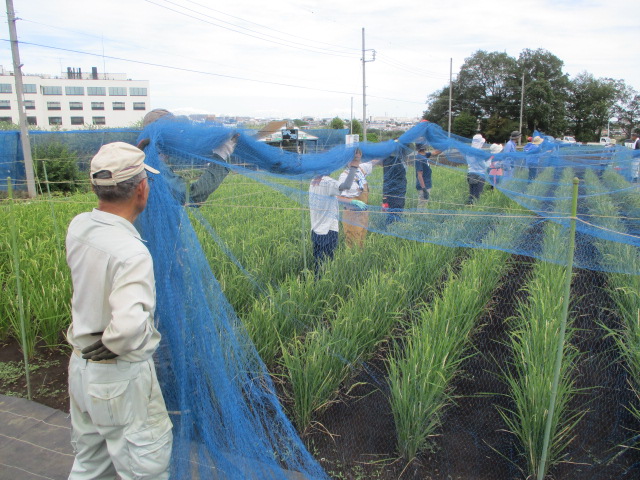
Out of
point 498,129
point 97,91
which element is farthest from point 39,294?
point 97,91

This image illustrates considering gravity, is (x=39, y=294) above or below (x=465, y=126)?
below

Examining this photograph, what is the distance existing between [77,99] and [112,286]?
226 ft

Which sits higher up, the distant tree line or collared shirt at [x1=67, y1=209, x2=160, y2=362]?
the distant tree line

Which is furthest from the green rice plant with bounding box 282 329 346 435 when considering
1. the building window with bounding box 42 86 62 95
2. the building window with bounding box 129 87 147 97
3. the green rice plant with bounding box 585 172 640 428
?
the building window with bounding box 129 87 147 97

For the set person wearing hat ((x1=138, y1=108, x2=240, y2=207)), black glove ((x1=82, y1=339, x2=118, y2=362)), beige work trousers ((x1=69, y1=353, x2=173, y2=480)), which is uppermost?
person wearing hat ((x1=138, y1=108, x2=240, y2=207))

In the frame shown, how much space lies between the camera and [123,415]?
5.04 ft

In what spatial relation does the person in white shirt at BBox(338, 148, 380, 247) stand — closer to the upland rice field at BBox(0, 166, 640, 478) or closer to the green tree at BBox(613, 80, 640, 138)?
the upland rice field at BBox(0, 166, 640, 478)

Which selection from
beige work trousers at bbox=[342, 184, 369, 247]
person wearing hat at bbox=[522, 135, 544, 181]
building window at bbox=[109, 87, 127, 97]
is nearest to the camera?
beige work trousers at bbox=[342, 184, 369, 247]

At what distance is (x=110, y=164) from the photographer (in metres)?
1.54

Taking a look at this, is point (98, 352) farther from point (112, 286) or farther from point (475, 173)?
point (475, 173)

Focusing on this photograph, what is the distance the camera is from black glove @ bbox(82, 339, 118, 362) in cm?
148

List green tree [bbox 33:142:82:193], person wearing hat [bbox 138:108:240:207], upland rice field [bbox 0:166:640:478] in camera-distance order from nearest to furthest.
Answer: upland rice field [bbox 0:166:640:478] < person wearing hat [bbox 138:108:240:207] < green tree [bbox 33:142:82:193]

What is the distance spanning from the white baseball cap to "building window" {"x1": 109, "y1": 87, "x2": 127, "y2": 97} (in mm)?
69477

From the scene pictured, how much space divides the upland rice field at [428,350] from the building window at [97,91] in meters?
65.5
